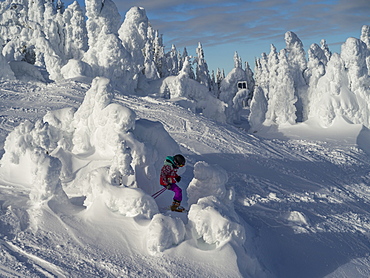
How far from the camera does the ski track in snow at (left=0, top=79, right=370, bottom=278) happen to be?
5.01m

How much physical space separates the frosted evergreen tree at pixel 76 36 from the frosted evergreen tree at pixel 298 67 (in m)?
14.6

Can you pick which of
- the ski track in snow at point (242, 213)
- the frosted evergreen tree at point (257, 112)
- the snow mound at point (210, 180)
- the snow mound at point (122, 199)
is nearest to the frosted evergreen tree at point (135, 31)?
the ski track in snow at point (242, 213)

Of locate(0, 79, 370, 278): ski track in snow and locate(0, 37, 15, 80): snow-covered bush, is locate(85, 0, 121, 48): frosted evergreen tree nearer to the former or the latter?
locate(0, 37, 15, 80): snow-covered bush

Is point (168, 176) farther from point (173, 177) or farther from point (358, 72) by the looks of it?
point (358, 72)

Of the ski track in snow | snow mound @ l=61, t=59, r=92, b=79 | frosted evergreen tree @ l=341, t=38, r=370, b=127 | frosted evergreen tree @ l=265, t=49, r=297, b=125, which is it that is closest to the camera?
the ski track in snow

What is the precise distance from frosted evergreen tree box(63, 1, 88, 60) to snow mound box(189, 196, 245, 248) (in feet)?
84.0

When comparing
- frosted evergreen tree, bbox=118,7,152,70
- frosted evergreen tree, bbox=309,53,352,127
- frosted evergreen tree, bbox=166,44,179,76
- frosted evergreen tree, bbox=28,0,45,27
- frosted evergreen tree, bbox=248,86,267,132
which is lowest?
frosted evergreen tree, bbox=248,86,267,132

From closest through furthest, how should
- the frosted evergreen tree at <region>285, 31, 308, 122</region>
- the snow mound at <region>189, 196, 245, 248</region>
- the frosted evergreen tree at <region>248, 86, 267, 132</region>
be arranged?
the snow mound at <region>189, 196, 245, 248</region>, the frosted evergreen tree at <region>285, 31, 308, 122</region>, the frosted evergreen tree at <region>248, 86, 267, 132</region>

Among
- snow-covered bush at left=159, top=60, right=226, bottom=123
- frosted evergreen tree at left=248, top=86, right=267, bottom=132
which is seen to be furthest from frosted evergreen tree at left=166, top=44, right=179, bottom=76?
frosted evergreen tree at left=248, top=86, right=267, bottom=132

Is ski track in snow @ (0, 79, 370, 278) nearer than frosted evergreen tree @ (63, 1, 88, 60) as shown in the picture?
Yes

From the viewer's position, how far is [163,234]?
5172 mm

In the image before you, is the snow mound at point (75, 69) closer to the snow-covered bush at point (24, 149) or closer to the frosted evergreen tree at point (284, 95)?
the frosted evergreen tree at point (284, 95)

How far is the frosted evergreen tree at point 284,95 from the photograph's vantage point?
24.2 m

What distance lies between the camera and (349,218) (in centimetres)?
941
